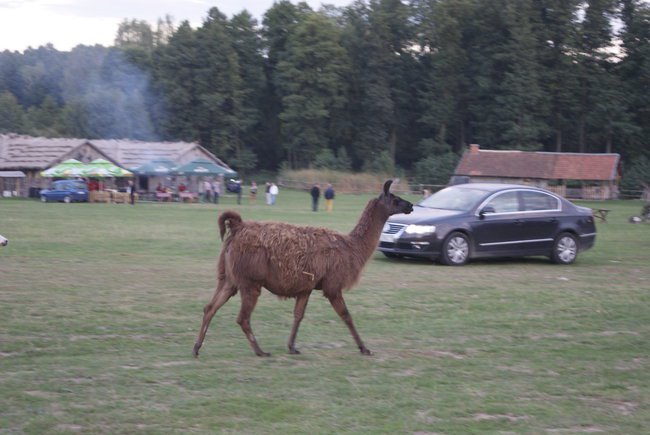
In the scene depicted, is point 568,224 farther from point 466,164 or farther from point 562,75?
point 562,75

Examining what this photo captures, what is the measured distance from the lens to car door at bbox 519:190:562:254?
18328 mm

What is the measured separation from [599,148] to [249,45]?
4037 cm

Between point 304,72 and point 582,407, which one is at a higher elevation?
point 304,72

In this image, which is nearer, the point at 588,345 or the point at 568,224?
the point at 588,345

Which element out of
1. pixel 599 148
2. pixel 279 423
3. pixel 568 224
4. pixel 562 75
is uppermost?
pixel 562 75

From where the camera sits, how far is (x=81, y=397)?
269 inches

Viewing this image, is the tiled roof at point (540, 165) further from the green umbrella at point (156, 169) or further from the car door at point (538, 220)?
the car door at point (538, 220)

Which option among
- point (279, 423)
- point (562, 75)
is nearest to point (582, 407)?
point (279, 423)

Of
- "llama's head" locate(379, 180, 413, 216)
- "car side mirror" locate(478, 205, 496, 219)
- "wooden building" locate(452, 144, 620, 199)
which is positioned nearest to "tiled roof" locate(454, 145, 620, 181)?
"wooden building" locate(452, 144, 620, 199)

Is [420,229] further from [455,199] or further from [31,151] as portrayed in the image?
[31,151]

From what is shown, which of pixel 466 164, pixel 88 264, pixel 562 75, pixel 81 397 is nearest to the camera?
pixel 81 397

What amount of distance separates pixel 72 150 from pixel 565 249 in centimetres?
4657

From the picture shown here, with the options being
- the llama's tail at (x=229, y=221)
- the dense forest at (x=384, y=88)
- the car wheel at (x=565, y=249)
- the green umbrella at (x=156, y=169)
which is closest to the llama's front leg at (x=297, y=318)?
the llama's tail at (x=229, y=221)

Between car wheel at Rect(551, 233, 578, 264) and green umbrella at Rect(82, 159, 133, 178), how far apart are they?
3889cm
